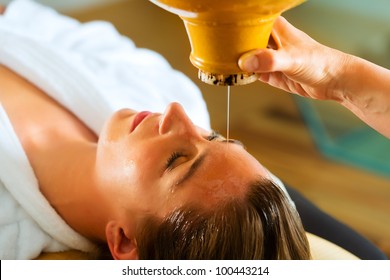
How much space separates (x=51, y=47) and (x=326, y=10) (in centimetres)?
127

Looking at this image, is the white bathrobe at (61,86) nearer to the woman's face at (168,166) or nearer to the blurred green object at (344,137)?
the woman's face at (168,166)

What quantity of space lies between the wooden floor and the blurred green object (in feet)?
0.22

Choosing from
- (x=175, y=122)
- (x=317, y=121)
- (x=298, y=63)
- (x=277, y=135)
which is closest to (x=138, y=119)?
(x=175, y=122)

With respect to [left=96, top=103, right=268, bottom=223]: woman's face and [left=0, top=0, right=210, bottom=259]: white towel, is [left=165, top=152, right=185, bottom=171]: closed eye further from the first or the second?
[left=0, top=0, right=210, bottom=259]: white towel

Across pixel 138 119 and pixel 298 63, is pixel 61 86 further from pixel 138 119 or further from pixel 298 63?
pixel 298 63

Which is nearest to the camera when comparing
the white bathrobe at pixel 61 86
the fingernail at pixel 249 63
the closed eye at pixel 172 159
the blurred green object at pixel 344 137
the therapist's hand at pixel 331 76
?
the fingernail at pixel 249 63

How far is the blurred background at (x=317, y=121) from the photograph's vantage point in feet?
7.92

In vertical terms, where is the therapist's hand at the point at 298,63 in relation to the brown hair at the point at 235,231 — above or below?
above

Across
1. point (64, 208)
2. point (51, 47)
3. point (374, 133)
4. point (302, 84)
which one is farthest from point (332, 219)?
point (374, 133)

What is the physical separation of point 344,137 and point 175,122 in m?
1.49

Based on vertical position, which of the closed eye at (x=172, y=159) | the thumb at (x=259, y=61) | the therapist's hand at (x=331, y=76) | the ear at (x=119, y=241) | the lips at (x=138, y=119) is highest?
the thumb at (x=259, y=61)

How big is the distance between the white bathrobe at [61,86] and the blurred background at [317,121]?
738 mm

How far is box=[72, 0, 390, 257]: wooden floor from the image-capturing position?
2.40 metres

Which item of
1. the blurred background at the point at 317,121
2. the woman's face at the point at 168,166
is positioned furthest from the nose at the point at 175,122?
the blurred background at the point at 317,121
